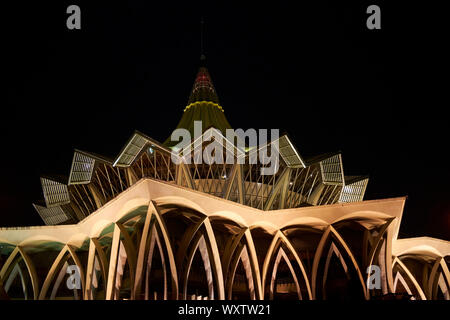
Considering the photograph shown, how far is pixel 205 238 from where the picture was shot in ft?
73.6

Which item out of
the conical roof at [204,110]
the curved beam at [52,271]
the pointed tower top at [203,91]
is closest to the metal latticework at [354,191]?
the conical roof at [204,110]

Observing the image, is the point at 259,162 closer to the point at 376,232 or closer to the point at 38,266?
the point at 376,232

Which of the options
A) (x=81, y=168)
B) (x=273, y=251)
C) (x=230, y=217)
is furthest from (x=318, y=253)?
(x=81, y=168)

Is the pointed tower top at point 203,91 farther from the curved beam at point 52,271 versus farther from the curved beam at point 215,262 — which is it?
the curved beam at point 215,262

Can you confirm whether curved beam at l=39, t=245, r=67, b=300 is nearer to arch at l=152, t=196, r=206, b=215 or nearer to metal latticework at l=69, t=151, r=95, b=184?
metal latticework at l=69, t=151, r=95, b=184

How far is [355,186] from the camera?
39219 millimetres

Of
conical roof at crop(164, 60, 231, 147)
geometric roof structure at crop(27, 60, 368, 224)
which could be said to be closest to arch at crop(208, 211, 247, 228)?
geometric roof structure at crop(27, 60, 368, 224)

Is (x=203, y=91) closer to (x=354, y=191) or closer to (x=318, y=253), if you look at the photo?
(x=354, y=191)

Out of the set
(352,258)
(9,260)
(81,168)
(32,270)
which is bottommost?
(32,270)

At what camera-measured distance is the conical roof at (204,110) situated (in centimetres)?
4372

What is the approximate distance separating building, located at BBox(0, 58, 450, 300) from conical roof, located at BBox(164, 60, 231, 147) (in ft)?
Result: 29.4

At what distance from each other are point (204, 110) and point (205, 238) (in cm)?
2615
